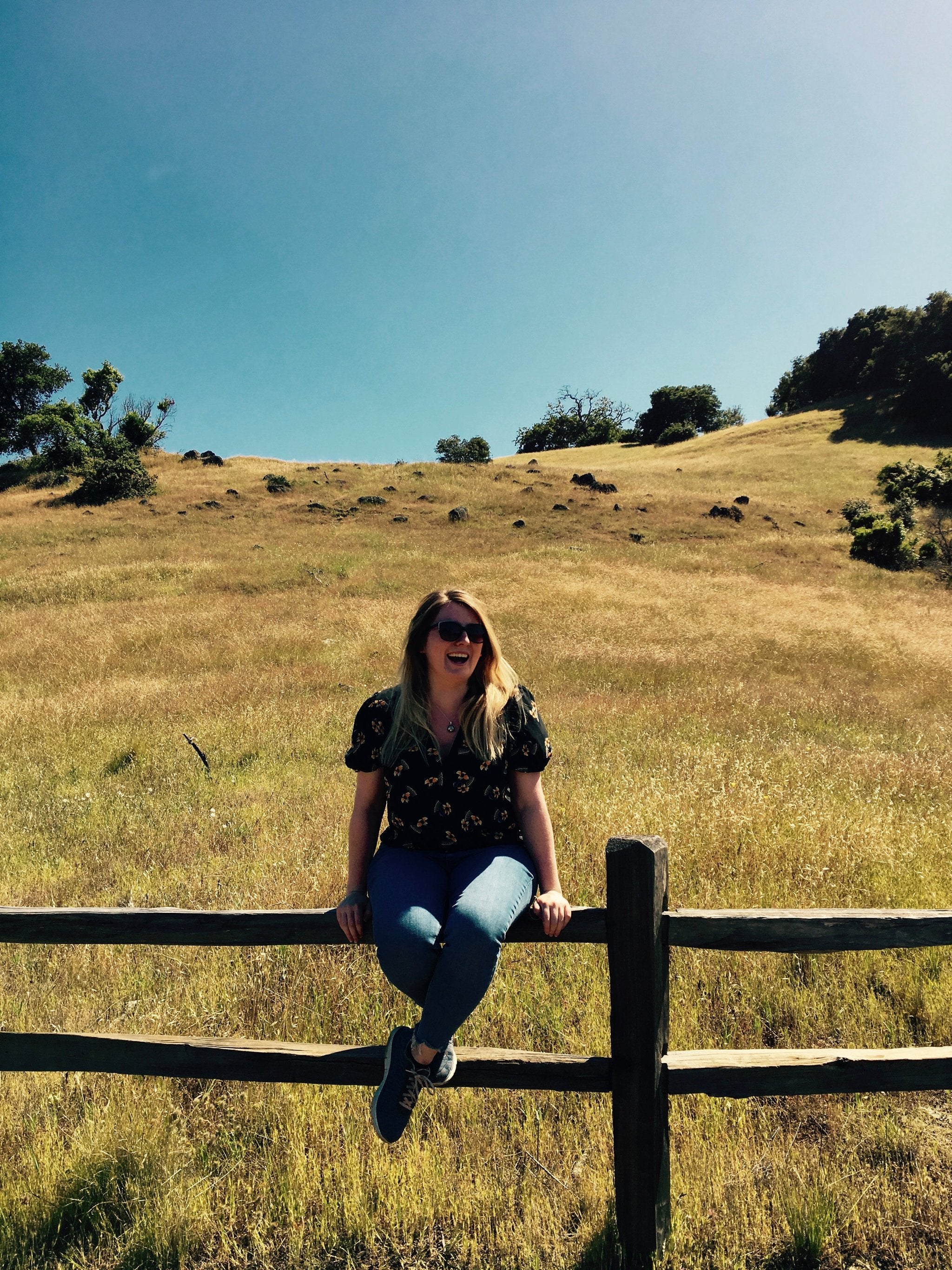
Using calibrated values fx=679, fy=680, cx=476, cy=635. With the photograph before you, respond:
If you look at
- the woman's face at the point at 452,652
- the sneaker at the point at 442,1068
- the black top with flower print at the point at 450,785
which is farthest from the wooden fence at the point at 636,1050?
the woman's face at the point at 452,652

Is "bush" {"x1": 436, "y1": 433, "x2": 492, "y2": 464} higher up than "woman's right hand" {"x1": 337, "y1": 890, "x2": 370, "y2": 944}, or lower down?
higher up

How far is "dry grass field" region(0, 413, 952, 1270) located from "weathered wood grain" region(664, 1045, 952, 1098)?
62 centimetres

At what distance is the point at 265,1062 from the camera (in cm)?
279

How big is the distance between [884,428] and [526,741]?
249ft

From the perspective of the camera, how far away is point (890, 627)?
19062mm

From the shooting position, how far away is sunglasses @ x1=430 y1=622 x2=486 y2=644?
3.18 meters

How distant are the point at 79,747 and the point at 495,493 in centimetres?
3837

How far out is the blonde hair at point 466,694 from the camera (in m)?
3.06

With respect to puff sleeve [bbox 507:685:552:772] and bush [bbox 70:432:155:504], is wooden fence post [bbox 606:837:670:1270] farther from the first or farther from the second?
bush [bbox 70:432:155:504]

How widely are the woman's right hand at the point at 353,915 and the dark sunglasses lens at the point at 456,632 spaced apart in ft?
3.87

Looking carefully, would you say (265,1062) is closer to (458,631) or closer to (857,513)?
(458,631)

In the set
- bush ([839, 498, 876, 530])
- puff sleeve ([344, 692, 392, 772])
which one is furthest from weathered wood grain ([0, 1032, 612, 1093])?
bush ([839, 498, 876, 530])

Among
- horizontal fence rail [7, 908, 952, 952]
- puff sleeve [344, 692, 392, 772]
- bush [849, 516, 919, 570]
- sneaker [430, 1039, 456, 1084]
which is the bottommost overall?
sneaker [430, 1039, 456, 1084]

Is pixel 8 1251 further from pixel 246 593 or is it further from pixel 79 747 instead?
pixel 246 593
